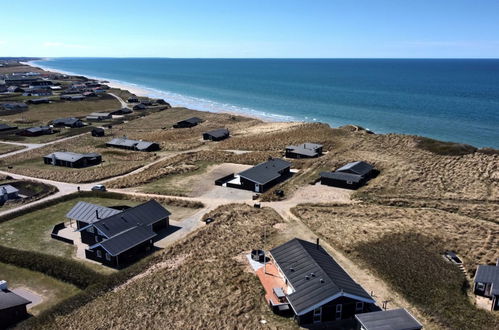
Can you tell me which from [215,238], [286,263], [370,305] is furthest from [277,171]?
[370,305]

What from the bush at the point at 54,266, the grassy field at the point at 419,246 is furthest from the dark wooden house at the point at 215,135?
the bush at the point at 54,266

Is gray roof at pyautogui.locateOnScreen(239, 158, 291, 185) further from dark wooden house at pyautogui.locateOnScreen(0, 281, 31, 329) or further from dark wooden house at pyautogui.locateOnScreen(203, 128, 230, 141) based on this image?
dark wooden house at pyautogui.locateOnScreen(0, 281, 31, 329)

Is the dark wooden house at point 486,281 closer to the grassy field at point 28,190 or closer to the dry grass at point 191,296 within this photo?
the dry grass at point 191,296

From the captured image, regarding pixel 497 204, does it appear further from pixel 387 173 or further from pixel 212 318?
pixel 212 318

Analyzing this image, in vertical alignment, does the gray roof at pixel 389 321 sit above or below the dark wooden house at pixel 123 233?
above

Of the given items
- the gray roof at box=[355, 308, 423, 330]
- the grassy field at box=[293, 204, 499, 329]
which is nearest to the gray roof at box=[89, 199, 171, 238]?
the grassy field at box=[293, 204, 499, 329]

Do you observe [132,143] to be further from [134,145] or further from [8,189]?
[8,189]
